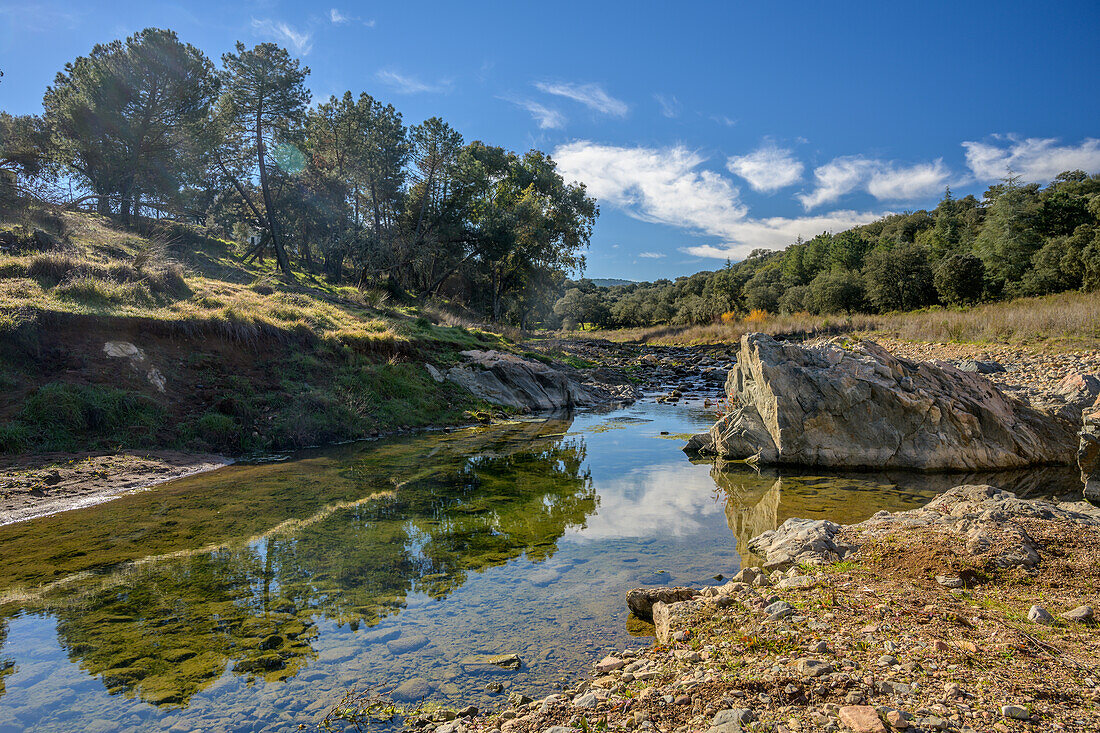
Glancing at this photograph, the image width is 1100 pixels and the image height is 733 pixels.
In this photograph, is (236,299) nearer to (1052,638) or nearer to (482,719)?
(482,719)

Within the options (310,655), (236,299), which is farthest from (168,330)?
(310,655)

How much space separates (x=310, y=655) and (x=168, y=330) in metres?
12.8

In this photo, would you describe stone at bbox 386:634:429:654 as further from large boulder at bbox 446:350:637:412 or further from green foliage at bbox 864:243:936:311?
green foliage at bbox 864:243:936:311

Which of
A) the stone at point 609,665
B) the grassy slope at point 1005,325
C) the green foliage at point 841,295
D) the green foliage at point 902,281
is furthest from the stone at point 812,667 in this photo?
the green foliage at point 841,295

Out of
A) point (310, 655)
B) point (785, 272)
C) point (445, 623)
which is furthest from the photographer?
point (785, 272)

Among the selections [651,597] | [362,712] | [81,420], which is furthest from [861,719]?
[81,420]

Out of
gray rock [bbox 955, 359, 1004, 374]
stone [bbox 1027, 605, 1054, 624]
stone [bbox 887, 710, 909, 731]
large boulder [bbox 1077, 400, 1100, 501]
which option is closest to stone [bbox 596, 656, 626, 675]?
stone [bbox 887, 710, 909, 731]

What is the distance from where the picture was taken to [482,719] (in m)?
3.28

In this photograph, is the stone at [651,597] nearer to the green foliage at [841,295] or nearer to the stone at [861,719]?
the stone at [861,719]

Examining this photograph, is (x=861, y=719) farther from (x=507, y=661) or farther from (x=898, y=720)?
A: (x=507, y=661)

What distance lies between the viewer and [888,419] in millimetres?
10328

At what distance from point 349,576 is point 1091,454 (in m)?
10.8

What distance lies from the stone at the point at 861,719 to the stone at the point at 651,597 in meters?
2.06

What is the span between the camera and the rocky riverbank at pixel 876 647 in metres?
2.62
